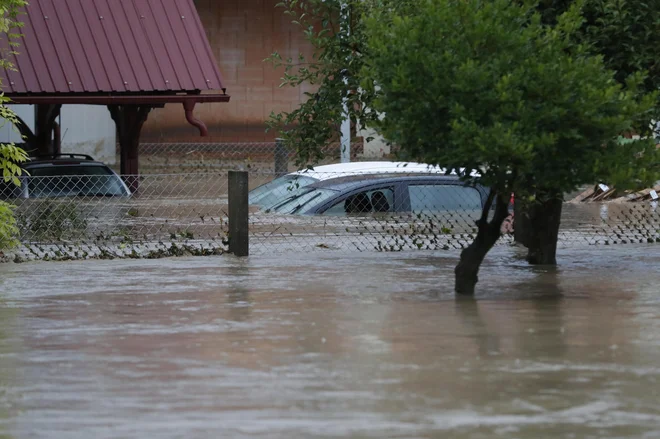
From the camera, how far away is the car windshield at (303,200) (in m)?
16.3

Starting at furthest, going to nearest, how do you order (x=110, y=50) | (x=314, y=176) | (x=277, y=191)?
(x=110, y=50)
(x=277, y=191)
(x=314, y=176)

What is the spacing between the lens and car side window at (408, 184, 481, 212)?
16.4 m

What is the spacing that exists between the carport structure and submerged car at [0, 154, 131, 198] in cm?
71

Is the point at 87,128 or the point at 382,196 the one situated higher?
the point at 87,128

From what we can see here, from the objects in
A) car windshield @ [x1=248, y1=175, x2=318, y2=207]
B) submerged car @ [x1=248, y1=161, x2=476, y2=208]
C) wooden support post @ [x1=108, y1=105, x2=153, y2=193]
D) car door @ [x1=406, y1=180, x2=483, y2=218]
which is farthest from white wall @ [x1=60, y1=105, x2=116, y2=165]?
car door @ [x1=406, y1=180, x2=483, y2=218]

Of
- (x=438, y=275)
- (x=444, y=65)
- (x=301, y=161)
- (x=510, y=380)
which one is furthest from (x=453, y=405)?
(x=301, y=161)

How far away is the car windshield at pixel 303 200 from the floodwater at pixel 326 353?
4.16 metres

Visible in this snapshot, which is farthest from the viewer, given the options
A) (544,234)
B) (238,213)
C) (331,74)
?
(238,213)

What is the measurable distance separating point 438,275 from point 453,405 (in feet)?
17.8

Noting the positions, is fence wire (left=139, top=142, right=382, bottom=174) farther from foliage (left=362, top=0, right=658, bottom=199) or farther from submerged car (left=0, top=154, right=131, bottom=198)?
foliage (left=362, top=0, right=658, bottom=199)

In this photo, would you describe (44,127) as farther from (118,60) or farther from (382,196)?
(382,196)

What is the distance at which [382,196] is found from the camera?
16.2 meters

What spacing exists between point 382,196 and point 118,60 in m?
5.63

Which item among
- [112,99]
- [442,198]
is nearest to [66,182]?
[112,99]
